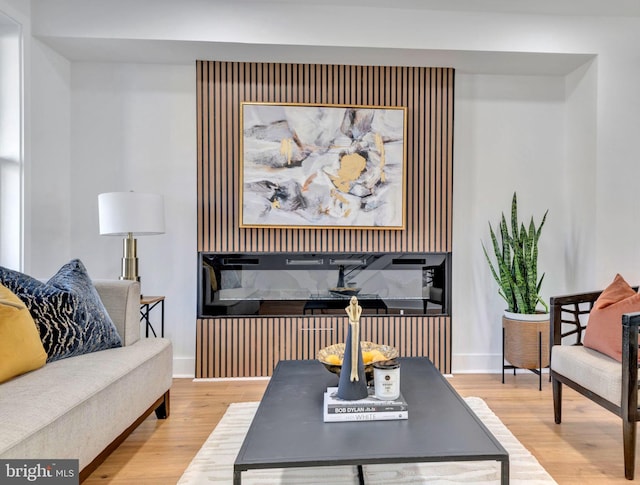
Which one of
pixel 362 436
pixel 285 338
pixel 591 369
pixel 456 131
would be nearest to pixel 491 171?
pixel 456 131

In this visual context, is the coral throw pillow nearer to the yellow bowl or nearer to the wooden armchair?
the wooden armchair

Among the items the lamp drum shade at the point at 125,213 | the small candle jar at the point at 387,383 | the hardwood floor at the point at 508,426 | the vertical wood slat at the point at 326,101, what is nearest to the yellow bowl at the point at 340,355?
the small candle jar at the point at 387,383

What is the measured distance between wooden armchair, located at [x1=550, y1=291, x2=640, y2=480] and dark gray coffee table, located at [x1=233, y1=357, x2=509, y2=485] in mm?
792

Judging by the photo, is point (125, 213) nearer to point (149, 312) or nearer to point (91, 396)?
point (149, 312)

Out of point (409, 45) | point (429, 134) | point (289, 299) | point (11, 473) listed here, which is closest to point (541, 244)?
point (429, 134)

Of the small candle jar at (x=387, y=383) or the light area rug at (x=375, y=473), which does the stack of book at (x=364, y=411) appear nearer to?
the small candle jar at (x=387, y=383)

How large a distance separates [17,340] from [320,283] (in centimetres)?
197

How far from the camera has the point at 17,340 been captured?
1.60 metres

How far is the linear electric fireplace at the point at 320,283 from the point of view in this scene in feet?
10.1

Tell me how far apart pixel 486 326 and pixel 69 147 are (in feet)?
12.2

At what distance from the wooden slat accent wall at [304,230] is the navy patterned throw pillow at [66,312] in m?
1.09

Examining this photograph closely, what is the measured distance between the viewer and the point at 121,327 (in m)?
2.14

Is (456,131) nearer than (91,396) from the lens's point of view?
No

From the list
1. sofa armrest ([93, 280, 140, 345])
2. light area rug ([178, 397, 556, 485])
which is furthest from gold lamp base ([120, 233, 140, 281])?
light area rug ([178, 397, 556, 485])
